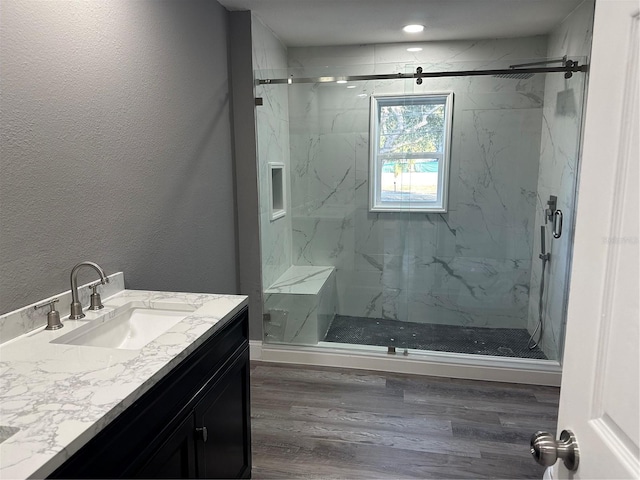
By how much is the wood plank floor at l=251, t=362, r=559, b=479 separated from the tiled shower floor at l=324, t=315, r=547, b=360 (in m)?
0.31

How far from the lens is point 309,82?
3254 millimetres

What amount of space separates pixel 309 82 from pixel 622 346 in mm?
3003

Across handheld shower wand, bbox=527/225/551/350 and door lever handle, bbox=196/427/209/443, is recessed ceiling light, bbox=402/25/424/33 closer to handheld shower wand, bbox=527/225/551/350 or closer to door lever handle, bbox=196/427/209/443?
handheld shower wand, bbox=527/225/551/350

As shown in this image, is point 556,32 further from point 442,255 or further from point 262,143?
point 262,143

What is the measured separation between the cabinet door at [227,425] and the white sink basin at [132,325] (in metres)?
0.30

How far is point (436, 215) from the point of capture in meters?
3.53

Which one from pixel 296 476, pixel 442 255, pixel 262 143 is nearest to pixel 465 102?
pixel 442 255

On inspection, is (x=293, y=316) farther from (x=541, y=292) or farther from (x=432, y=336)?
(x=541, y=292)

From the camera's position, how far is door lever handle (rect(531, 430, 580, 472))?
721 millimetres

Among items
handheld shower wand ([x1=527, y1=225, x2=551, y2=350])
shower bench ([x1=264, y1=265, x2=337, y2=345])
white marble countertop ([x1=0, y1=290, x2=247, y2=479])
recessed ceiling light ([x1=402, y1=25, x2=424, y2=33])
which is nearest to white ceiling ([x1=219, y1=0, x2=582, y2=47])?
recessed ceiling light ([x1=402, y1=25, x2=424, y2=33])

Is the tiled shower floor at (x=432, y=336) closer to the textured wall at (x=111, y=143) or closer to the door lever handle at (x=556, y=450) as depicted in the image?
the textured wall at (x=111, y=143)

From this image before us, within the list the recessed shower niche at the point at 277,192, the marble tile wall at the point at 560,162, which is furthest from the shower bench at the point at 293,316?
the marble tile wall at the point at 560,162

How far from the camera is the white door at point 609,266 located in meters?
0.58

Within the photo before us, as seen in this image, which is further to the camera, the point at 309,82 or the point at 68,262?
the point at 309,82
